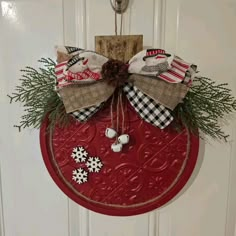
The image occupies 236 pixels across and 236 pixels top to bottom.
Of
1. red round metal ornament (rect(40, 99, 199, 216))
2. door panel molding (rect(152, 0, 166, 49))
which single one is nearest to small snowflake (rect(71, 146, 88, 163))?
red round metal ornament (rect(40, 99, 199, 216))

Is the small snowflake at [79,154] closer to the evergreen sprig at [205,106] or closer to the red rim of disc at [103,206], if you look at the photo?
the red rim of disc at [103,206]

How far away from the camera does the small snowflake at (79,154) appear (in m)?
0.64

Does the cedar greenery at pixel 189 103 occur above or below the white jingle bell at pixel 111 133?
above

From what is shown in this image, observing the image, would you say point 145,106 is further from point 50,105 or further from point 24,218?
point 24,218

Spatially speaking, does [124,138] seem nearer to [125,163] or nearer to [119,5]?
[125,163]

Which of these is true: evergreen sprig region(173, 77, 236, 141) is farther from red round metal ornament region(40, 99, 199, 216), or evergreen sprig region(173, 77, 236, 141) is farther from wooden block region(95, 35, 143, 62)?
wooden block region(95, 35, 143, 62)

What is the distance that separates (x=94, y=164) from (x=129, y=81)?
0.20 metres

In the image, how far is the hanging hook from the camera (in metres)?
0.61

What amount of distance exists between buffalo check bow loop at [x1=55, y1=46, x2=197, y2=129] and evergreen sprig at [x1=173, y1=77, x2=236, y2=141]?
0.04 m

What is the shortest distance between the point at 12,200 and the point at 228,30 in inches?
25.0

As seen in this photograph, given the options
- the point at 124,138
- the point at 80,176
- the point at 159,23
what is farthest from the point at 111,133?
the point at 159,23

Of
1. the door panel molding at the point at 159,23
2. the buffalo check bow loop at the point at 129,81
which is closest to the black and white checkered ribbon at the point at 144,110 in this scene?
the buffalo check bow loop at the point at 129,81

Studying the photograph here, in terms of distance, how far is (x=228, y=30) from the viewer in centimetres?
60

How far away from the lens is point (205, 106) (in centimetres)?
60
